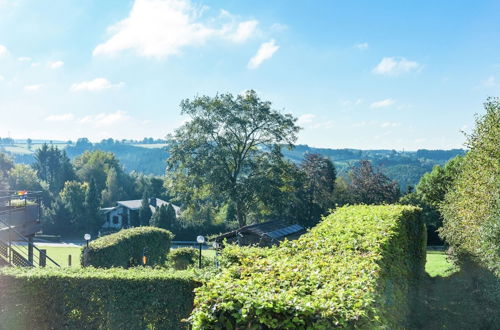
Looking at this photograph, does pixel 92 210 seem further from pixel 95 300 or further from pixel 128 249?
pixel 95 300

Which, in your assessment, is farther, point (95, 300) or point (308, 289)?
point (95, 300)

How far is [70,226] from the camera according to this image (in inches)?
2336

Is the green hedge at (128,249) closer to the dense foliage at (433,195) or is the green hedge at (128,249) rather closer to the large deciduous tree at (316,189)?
the dense foliage at (433,195)

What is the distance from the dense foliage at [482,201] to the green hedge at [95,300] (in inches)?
374

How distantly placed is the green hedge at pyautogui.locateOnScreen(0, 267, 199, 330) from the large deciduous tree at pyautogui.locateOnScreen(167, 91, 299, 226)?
853 inches

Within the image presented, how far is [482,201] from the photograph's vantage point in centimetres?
1568

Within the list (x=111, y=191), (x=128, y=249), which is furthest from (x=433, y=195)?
(x=111, y=191)

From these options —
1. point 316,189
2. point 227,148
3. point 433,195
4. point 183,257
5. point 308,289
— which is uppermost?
point 227,148

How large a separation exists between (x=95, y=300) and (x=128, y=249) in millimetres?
12523

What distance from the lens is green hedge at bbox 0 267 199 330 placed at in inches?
381

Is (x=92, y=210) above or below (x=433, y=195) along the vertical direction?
below

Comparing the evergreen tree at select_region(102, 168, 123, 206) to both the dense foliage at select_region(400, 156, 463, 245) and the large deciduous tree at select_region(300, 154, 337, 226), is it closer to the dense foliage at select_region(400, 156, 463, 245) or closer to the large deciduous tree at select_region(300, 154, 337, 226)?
the large deciduous tree at select_region(300, 154, 337, 226)

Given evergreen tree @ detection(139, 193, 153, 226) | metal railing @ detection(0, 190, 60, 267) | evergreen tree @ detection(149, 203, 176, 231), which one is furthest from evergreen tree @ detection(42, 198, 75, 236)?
metal railing @ detection(0, 190, 60, 267)

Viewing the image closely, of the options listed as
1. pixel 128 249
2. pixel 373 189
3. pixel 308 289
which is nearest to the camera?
pixel 308 289
